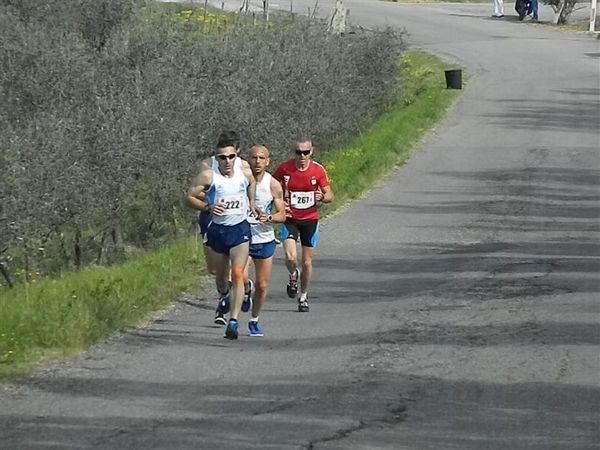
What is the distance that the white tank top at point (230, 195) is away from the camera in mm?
11773

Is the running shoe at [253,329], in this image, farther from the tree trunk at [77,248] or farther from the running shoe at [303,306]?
the tree trunk at [77,248]

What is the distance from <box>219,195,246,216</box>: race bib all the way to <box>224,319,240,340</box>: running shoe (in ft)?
3.02

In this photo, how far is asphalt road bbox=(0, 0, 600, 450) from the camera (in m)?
8.64

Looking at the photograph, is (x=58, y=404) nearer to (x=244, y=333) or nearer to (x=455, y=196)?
(x=244, y=333)

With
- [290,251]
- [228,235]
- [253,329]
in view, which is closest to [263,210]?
[228,235]

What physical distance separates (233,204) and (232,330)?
42.3 inches

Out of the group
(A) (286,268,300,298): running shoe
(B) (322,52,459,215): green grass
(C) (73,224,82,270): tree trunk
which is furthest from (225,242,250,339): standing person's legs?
(C) (73,224,82,270): tree trunk

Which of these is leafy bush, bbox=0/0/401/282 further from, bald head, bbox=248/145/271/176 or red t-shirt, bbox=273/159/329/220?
bald head, bbox=248/145/271/176

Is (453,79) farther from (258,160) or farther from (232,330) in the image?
(232,330)

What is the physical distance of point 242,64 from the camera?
27766 mm

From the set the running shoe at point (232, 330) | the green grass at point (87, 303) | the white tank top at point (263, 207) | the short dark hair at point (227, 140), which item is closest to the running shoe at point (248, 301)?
the white tank top at point (263, 207)

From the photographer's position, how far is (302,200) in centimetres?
1362

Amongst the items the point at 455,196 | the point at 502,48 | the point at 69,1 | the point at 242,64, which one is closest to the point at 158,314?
the point at 455,196

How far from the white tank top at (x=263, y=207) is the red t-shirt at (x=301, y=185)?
0.95 m
